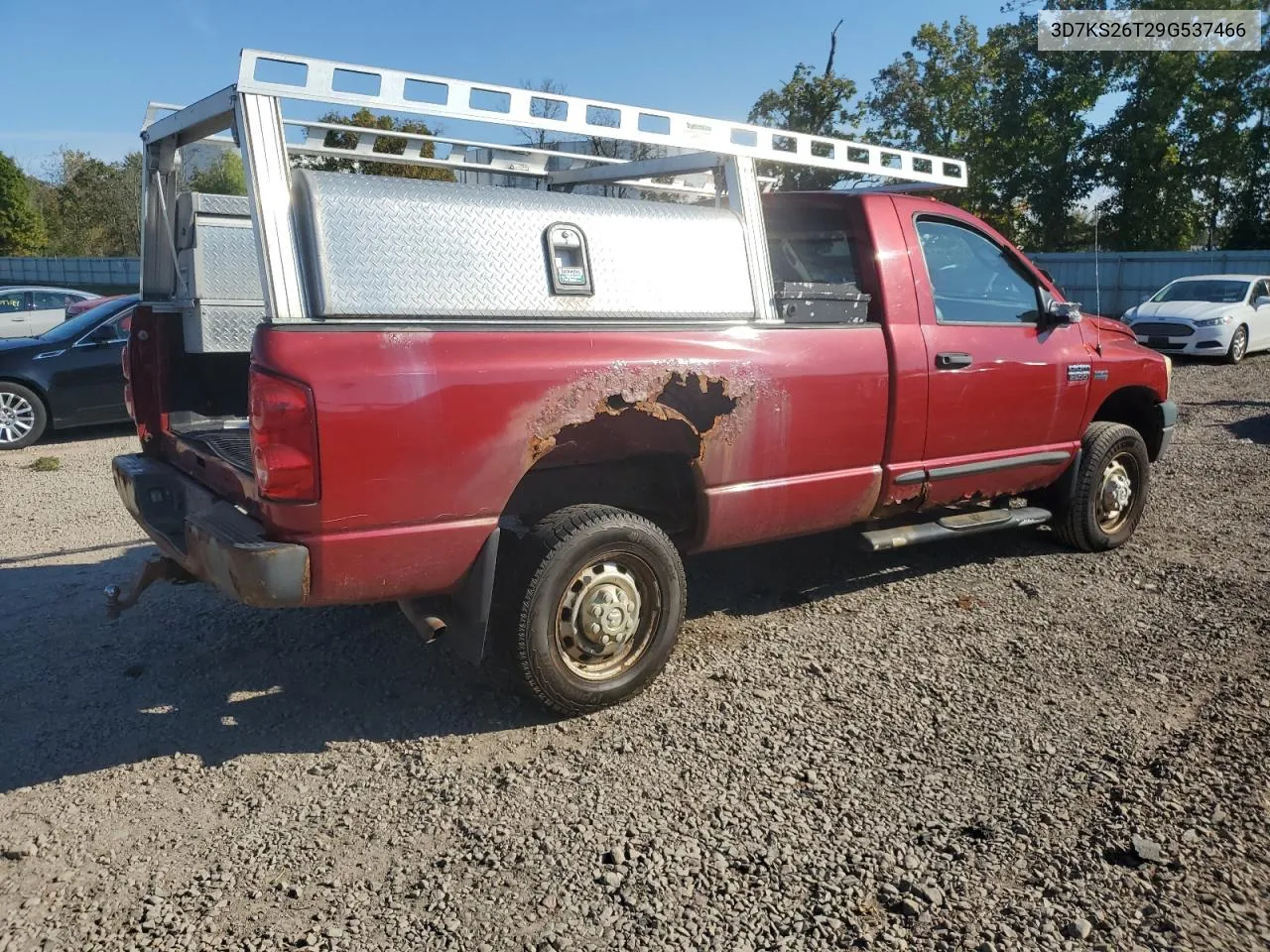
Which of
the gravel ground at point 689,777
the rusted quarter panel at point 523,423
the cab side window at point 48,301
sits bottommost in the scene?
the gravel ground at point 689,777

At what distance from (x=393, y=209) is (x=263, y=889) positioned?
2.20 metres

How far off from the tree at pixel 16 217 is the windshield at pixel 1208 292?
51449 millimetres

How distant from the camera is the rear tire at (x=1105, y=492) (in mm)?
5957

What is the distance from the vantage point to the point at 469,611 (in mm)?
3684

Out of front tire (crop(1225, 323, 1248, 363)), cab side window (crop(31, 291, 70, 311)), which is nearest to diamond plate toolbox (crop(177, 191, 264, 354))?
cab side window (crop(31, 291, 70, 311))

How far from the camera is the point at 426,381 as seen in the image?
3.36 metres

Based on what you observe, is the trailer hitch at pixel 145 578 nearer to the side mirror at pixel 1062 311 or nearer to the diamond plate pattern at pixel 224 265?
the diamond plate pattern at pixel 224 265

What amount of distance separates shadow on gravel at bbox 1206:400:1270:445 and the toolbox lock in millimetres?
8736

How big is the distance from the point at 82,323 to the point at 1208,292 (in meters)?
18.3

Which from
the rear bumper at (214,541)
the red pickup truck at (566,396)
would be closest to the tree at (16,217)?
the rear bumper at (214,541)

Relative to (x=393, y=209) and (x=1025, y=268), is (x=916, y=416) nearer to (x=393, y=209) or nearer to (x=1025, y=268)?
(x=1025, y=268)

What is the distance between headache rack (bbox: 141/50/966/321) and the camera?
3.29m

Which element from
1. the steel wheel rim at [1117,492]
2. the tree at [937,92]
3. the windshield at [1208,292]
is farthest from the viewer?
the tree at [937,92]

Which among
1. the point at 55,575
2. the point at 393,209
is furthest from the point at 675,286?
the point at 55,575
